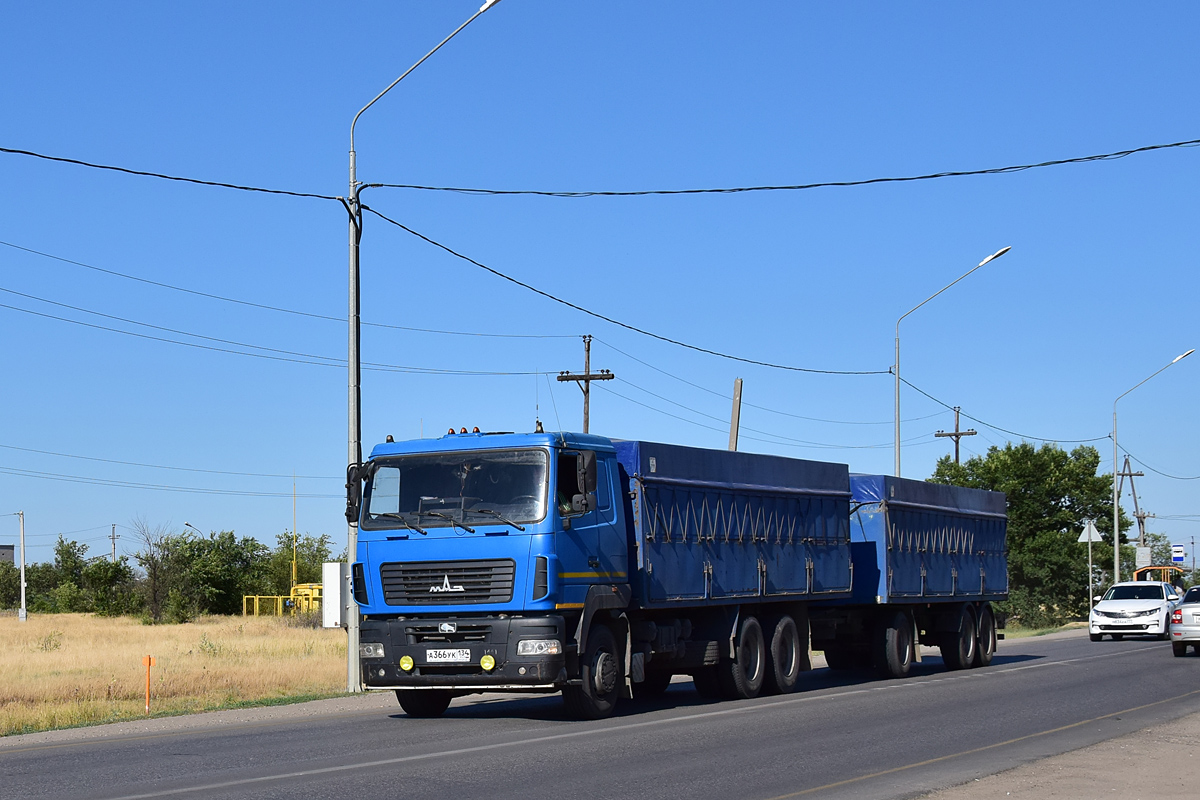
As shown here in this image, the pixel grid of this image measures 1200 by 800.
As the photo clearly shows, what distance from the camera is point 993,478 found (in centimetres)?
6969

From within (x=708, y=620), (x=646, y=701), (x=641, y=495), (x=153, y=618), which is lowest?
(x=153, y=618)

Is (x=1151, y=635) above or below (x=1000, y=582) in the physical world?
below

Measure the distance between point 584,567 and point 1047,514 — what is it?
58.9 m

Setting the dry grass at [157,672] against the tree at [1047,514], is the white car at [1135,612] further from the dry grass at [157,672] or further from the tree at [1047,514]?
the tree at [1047,514]

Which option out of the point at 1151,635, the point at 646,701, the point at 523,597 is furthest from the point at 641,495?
the point at 1151,635

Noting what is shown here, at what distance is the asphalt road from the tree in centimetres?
4815

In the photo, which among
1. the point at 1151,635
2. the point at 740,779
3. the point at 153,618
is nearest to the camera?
the point at 740,779

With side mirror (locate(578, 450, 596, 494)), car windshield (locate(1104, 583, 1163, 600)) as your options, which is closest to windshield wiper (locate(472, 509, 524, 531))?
side mirror (locate(578, 450, 596, 494))

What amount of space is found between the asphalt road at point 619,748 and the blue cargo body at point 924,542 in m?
2.57

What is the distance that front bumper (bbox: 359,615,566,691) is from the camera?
45.7ft

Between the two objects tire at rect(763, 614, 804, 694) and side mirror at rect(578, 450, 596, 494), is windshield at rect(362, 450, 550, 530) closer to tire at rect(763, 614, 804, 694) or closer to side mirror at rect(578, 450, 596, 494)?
side mirror at rect(578, 450, 596, 494)

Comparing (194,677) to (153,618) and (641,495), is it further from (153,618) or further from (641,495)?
(153,618)

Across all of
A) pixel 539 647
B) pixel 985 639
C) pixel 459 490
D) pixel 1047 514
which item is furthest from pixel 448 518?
pixel 1047 514

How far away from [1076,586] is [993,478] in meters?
7.28
